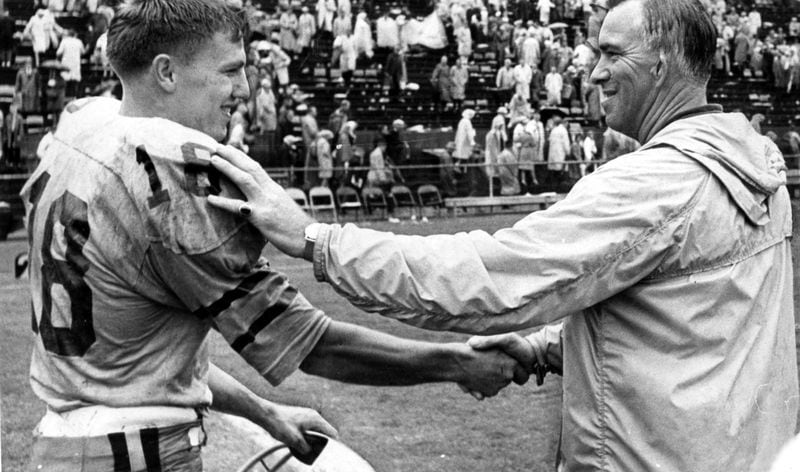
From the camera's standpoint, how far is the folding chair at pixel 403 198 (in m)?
23.0

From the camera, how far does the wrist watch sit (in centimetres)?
286

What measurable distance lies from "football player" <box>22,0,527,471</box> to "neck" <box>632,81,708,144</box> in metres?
1.00

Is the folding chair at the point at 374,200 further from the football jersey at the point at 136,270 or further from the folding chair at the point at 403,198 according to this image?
the football jersey at the point at 136,270

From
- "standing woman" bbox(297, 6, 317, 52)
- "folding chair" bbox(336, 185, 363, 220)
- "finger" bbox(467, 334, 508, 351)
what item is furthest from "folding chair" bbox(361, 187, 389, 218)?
"finger" bbox(467, 334, 508, 351)

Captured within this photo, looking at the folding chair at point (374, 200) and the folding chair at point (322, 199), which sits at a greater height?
the folding chair at point (322, 199)

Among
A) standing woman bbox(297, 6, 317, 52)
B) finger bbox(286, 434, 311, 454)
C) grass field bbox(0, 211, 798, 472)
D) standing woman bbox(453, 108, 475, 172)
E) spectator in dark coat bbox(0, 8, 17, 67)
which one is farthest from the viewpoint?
standing woman bbox(297, 6, 317, 52)

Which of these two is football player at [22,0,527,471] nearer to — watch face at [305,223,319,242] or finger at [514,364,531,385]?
watch face at [305,223,319,242]

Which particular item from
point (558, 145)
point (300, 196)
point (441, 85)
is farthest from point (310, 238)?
point (441, 85)

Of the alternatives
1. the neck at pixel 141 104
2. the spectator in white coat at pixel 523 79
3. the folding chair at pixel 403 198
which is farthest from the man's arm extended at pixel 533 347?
the spectator in white coat at pixel 523 79

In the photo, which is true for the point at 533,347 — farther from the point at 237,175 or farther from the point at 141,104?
the point at 141,104

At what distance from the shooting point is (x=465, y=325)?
2852 millimetres

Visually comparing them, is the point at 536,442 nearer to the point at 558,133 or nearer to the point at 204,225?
the point at 204,225

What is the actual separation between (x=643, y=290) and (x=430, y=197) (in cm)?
2073

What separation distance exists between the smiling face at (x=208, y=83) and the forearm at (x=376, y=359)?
0.67m
